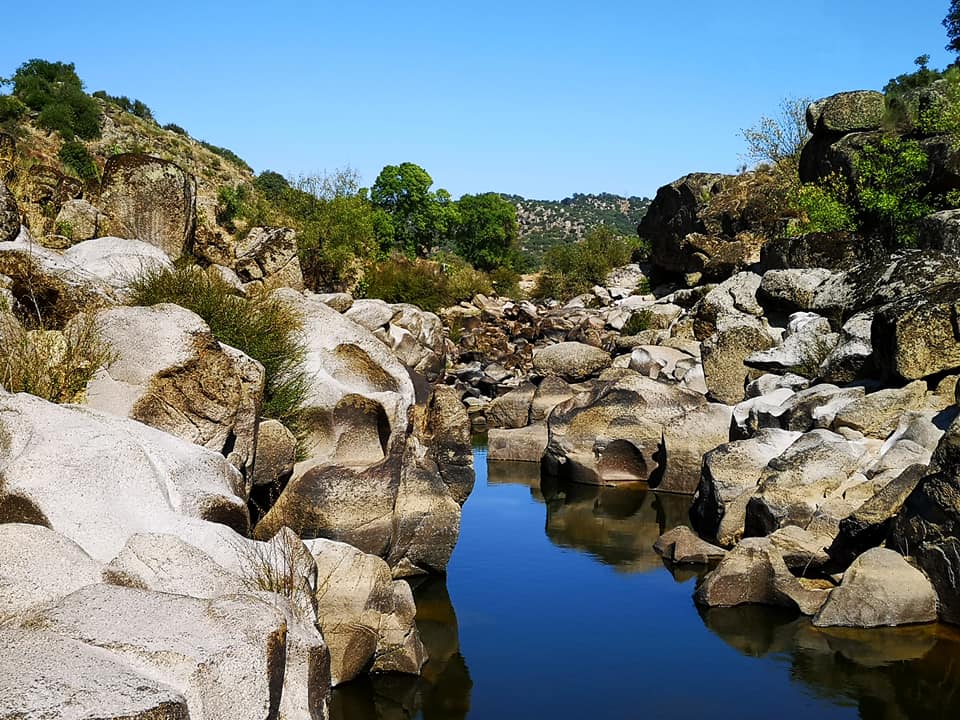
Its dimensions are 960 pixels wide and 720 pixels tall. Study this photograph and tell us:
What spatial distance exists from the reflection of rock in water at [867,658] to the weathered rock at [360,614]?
405 centimetres

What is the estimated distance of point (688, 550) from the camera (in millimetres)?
15250

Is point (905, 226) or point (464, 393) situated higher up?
point (905, 226)

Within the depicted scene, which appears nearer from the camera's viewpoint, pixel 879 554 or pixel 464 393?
pixel 879 554

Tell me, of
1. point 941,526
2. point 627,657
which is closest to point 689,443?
point 941,526

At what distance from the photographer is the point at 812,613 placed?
1236 cm

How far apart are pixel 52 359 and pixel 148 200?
401 inches

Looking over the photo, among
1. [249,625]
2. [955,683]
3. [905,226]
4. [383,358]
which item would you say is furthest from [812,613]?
[905,226]

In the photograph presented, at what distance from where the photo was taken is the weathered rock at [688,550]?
49.7ft

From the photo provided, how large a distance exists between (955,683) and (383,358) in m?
9.03

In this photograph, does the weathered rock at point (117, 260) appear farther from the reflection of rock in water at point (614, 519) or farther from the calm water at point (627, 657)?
the reflection of rock in water at point (614, 519)

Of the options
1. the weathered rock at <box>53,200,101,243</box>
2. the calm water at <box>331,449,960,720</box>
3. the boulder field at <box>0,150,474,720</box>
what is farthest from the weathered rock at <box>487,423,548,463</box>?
the weathered rock at <box>53,200,101,243</box>

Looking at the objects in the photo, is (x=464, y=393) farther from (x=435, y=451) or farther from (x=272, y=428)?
(x=272, y=428)

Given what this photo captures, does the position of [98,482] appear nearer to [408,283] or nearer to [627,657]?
[627,657]

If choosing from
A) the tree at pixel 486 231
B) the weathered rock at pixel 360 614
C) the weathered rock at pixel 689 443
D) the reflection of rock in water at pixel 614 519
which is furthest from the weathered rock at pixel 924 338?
the tree at pixel 486 231
